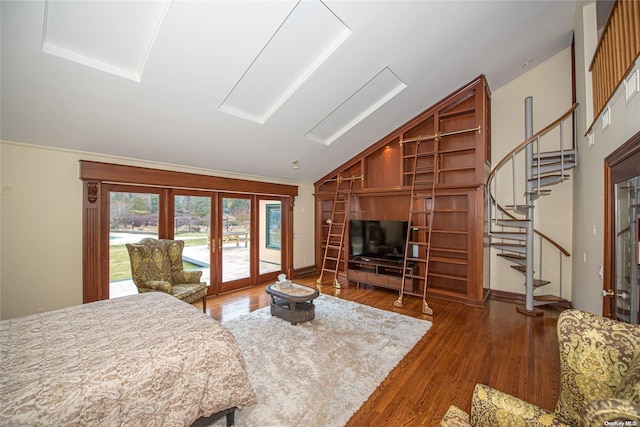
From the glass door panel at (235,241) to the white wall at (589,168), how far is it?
5.08 m

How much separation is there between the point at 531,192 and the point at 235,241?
5.08 m

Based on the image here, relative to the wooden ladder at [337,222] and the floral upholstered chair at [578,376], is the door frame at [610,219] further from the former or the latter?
the wooden ladder at [337,222]

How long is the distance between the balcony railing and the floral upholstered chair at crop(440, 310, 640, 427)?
1793mm

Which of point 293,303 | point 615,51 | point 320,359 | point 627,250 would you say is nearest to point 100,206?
point 293,303

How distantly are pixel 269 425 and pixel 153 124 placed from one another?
3380 mm

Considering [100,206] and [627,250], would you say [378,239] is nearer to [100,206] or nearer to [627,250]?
[627,250]

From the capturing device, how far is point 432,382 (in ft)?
7.53

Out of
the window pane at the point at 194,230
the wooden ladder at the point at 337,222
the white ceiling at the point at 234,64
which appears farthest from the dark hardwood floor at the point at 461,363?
the white ceiling at the point at 234,64

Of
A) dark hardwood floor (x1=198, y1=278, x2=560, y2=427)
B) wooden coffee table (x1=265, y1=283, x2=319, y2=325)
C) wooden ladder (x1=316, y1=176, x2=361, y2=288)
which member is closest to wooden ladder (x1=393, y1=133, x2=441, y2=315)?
dark hardwood floor (x1=198, y1=278, x2=560, y2=427)

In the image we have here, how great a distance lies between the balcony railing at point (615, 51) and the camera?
5.83ft

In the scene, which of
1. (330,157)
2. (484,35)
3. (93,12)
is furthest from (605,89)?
(93,12)

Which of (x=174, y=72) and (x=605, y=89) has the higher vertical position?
(x=174, y=72)

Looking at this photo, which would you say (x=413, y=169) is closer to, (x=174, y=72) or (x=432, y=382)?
(x=432, y=382)

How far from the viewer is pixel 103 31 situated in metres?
2.12
